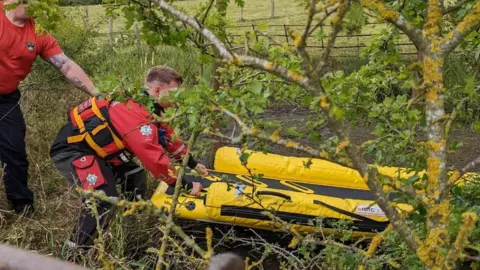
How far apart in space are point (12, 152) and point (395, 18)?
3.17 m

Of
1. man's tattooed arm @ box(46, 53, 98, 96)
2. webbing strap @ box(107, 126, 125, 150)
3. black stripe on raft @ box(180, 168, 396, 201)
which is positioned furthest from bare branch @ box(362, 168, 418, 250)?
man's tattooed arm @ box(46, 53, 98, 96)

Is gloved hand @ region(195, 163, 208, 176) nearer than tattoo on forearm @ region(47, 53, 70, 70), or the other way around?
gloved hand @ region(195, 163, 208, 176)

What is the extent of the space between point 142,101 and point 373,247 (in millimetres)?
1048

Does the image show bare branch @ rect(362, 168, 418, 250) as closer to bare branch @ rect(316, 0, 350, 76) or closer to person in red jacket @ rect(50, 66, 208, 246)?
bare branch @ rect(316, 0, 350, 76)

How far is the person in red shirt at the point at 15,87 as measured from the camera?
13.1 feet

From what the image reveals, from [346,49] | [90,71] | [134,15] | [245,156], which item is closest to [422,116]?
[245,156]

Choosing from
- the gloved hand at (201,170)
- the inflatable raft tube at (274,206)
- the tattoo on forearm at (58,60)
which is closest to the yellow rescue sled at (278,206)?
the inflatable raft tube at (274,206)

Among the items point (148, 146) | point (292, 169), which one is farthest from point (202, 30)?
point (292, 169)

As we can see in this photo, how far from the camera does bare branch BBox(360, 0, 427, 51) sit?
5.17ft

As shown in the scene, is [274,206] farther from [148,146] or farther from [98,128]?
[98,128]

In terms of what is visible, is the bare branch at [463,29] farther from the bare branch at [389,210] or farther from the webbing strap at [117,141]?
the webbing strap at [117,141]

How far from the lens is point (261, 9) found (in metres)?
24.0

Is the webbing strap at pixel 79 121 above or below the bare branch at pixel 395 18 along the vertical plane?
below

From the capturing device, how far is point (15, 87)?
13.6ft
